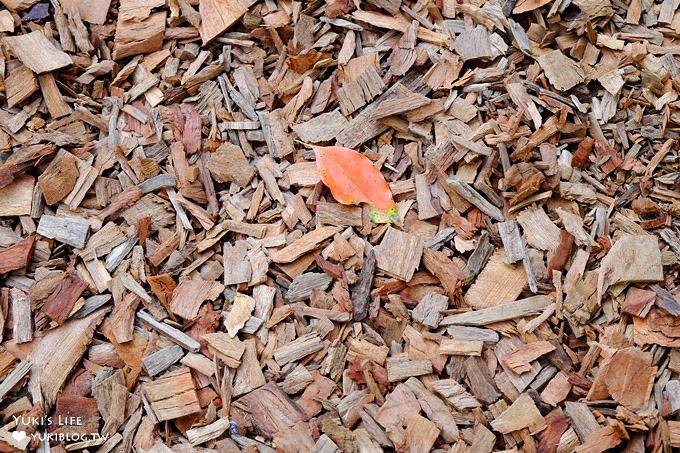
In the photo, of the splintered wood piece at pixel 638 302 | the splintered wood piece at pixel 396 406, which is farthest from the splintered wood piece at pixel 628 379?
the splintered wood piece at pixel 396 406

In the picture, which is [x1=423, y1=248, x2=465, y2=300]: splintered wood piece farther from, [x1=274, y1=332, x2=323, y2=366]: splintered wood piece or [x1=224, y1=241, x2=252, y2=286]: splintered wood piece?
[x1=224, y1=241, x2=252, y2=286]: splintered wood piece

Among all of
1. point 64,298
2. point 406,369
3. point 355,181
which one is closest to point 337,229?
point 355,181

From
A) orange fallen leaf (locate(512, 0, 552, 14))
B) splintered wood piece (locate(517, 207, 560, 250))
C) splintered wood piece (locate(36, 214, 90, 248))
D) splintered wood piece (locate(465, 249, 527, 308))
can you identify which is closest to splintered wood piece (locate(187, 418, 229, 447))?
splintered wood piece (locate(36, 214, 90, 248))

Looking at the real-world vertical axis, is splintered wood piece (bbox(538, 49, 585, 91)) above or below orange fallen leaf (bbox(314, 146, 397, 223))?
above

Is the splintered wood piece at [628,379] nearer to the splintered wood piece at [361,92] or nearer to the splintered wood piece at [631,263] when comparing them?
the splintered wood piece at [631,263]

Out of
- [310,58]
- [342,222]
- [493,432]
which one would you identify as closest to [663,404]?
[493,432]

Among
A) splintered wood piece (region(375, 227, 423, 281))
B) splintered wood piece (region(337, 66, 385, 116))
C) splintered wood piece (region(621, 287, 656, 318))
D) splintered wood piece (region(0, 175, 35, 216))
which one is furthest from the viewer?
splintered wood piece (region(337, 66, 385, 116))

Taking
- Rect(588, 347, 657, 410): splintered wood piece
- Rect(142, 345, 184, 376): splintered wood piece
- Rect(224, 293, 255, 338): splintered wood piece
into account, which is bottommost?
Rect(588, 347, 657, 410): splintered wood piece
